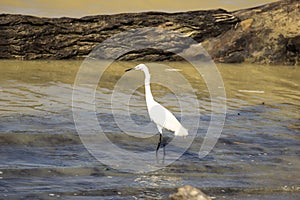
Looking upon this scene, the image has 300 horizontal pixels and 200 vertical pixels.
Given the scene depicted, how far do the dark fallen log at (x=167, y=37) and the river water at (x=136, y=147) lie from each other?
3.52m

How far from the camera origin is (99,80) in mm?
13031

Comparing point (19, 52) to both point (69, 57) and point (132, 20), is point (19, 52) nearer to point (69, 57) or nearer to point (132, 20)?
point (69, 57)

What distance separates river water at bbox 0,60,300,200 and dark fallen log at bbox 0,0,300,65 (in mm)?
3523

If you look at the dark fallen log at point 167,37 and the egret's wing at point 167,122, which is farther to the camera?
the dark fallen log at point 167,37

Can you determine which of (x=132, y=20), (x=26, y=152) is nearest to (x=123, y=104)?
(x=26, y=152)

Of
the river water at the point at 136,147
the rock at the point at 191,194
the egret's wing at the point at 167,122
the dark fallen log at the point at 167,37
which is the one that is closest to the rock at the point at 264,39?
the dark fallen log at the point at 167,37

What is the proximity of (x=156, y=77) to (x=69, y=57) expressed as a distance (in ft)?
12.1

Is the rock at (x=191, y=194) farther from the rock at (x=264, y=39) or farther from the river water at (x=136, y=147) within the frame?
the rock at (x=264, y=39)

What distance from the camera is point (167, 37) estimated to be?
680 inches

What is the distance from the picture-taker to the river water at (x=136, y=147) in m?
5.94

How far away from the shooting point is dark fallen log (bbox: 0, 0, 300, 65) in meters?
16.4

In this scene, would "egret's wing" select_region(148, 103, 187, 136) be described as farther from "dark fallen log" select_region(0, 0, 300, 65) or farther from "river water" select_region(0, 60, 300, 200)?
"dark fallen log" select_region(0, 0, 300, 65)

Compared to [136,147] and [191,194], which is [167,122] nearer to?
[136,147]

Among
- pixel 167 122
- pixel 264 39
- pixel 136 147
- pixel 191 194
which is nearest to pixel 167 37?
pixel 264 39
